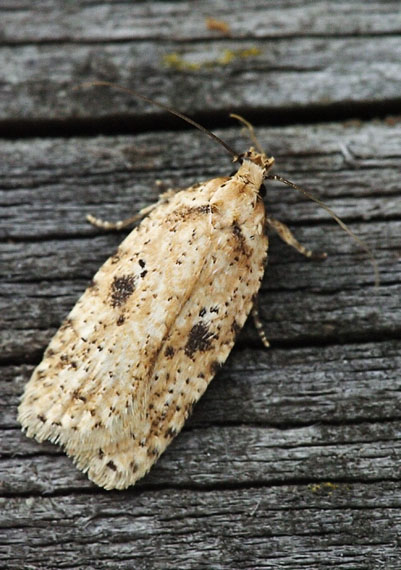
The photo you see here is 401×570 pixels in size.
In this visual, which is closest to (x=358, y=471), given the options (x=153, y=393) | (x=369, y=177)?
(x=153, y=393)

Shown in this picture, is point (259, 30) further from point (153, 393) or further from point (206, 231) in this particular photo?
point (153, 393)

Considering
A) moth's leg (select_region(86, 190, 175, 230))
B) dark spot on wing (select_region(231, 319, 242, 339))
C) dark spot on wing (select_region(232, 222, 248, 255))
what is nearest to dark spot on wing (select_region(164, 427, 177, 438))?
dark spot on wing (select_region(231, 319, 242, 339))

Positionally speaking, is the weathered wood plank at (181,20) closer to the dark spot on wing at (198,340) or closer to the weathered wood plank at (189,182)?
the weathered wood plank at (189,182)

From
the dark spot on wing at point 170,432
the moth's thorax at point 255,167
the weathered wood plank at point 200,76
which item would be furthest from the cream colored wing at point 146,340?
the weathered wood plank at point 200,76

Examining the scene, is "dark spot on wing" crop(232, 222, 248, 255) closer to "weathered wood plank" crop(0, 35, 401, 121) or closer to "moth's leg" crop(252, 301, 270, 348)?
"moth's leg" crop(252, 301, 270, 348)

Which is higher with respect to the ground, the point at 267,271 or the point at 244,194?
the point at 244,194

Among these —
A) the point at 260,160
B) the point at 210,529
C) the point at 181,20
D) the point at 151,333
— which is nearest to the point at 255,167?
the point at 260,160

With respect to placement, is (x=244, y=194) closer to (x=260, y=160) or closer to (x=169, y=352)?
(x=260, y=160)
